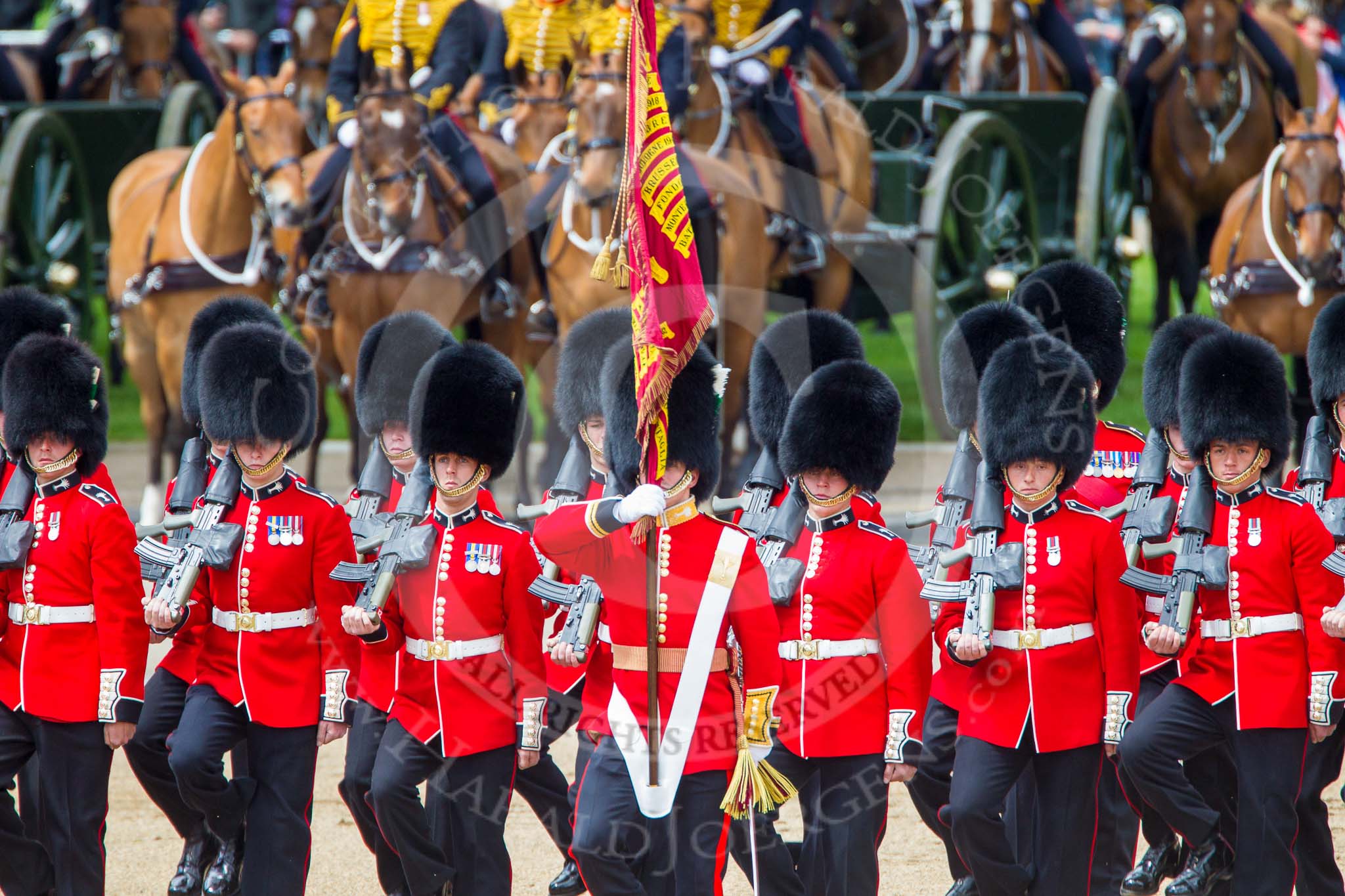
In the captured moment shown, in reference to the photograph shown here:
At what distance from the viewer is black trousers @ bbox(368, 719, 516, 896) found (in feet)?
15.1

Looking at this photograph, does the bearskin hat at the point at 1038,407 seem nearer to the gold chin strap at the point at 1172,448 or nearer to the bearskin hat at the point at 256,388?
the gold chin strap at the point at 1172,448

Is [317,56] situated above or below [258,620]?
above

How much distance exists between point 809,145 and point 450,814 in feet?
15.8

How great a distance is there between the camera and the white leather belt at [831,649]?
4.61m

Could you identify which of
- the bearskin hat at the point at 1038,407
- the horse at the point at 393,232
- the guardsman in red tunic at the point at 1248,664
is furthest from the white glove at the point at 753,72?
the guardsman in red tunic at the point at 1248,664

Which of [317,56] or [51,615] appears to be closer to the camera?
[51,615]

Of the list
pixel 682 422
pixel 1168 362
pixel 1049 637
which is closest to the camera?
pixel 682 422

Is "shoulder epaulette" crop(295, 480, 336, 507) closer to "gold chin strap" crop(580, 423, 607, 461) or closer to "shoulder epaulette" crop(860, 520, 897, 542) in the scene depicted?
"gold chin strap" crop(580, 423, 607, 461)

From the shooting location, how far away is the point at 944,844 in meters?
5.17

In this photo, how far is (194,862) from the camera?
4.94 m

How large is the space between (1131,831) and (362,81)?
488 cm

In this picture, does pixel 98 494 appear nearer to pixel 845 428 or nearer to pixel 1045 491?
pixel 845 428

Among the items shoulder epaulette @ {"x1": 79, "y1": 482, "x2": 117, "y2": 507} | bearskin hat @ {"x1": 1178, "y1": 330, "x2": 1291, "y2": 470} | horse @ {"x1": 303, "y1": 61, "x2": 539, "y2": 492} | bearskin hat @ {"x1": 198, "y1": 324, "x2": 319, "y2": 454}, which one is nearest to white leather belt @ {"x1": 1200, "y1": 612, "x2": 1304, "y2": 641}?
bearskin hat @ {"x1": 1178, "y1": 330, "x2": 1291, "y2": 470}

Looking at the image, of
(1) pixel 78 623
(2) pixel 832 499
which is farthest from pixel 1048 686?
(1) pixel 78 623
